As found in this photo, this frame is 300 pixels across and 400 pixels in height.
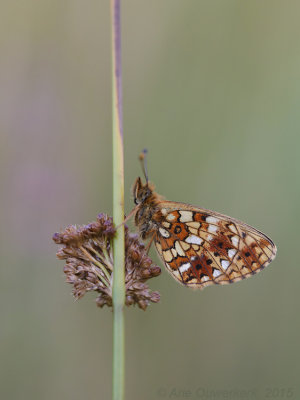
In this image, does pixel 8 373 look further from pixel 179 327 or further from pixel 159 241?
pixel 159 241

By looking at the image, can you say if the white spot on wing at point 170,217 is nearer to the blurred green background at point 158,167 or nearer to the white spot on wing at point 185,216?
the white spot on wing at point 185,216

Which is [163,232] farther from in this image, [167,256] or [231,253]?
[231,253]

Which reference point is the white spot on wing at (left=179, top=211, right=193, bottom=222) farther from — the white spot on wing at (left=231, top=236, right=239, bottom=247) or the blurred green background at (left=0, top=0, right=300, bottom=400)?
the blurred green background at (left=0, top=0, right=300, bottom=400)

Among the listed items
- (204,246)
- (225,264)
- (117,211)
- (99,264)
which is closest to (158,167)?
(204,246)

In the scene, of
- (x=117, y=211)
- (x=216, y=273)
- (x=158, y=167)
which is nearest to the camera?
(x=117, y=211)

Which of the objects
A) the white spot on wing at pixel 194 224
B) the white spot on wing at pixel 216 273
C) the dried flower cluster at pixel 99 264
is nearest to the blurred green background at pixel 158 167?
the white spot on wing at pixel 194 224

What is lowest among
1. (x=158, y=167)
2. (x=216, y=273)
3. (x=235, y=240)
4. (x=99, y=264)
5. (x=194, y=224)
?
(x=99, y=264)

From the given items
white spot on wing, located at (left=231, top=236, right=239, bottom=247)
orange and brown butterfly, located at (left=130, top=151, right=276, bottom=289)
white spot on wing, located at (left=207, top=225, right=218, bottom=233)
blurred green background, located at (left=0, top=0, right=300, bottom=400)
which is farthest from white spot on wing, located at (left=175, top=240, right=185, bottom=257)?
blurred green background, located at (left=0, top=0, right=300, bottom=400)
